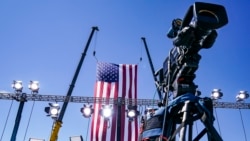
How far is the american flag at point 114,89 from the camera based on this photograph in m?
15.7

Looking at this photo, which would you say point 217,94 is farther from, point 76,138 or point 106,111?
point 76,138

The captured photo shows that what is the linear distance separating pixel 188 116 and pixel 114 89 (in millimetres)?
13661

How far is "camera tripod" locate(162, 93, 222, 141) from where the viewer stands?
10.2ft

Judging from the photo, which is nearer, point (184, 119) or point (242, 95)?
point (184, 119)

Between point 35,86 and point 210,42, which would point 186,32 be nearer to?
point 210,42

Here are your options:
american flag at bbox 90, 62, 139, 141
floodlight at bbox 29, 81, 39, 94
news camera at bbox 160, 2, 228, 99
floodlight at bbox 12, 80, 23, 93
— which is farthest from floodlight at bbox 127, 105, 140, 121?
news camera at bbox 160, 2, 228, 99

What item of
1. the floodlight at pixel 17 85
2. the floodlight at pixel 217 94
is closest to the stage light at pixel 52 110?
the floodlight at pixel 17 85

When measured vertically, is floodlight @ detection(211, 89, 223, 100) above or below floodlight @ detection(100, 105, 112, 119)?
above

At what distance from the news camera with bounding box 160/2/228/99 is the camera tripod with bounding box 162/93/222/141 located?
22 centimetres

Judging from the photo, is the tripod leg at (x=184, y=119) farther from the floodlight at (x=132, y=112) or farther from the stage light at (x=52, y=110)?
the floodlight at (x=132, y=112)

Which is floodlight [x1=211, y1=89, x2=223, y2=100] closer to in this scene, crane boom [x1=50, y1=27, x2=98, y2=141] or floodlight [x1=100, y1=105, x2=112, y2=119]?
floodlight [x1=100, y1=105, x2=112, y2=119]

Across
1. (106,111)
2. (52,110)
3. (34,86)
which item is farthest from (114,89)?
(34,86)

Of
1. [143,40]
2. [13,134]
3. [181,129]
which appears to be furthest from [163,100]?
[143,40]

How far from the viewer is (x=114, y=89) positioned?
55.2 ft
